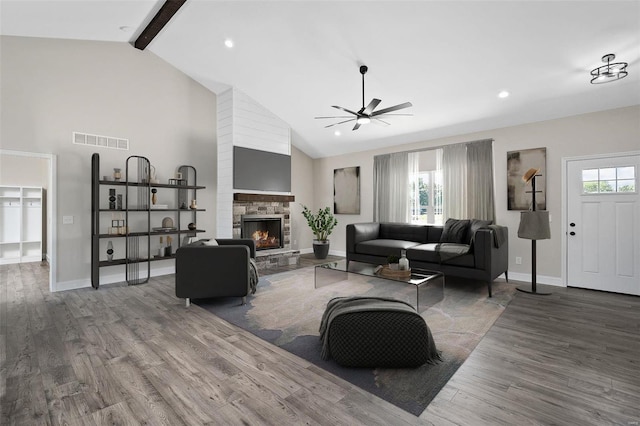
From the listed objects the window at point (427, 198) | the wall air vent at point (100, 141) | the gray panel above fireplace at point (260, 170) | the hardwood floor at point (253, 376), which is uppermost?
the wall air vent at point (100, 141)

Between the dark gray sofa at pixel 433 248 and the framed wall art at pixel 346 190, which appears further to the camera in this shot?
the framed wall art at pixel 346 190

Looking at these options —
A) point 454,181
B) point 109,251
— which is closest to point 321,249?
point 454,181

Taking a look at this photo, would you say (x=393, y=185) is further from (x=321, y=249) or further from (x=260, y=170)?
(x=260, y=170)

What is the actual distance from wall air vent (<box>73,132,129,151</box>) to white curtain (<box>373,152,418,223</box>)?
4.92 m

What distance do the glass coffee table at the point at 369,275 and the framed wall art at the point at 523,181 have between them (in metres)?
2.28

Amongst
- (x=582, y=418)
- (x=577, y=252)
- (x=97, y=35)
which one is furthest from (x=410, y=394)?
(x=97, y=35)

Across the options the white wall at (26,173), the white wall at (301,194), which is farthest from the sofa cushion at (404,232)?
the white wall at (26,173)

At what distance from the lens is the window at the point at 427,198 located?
589 centimetres

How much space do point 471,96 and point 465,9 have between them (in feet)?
5.26

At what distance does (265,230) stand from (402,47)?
171 inches

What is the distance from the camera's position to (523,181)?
15.7ft

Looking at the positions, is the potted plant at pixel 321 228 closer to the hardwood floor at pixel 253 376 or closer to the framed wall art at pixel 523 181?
the framed wall art at pixel 523 181

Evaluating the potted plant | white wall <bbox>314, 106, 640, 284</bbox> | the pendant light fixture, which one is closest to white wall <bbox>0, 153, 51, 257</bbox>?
the potted plant

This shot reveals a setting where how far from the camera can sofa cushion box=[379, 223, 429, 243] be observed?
5.68 metres
